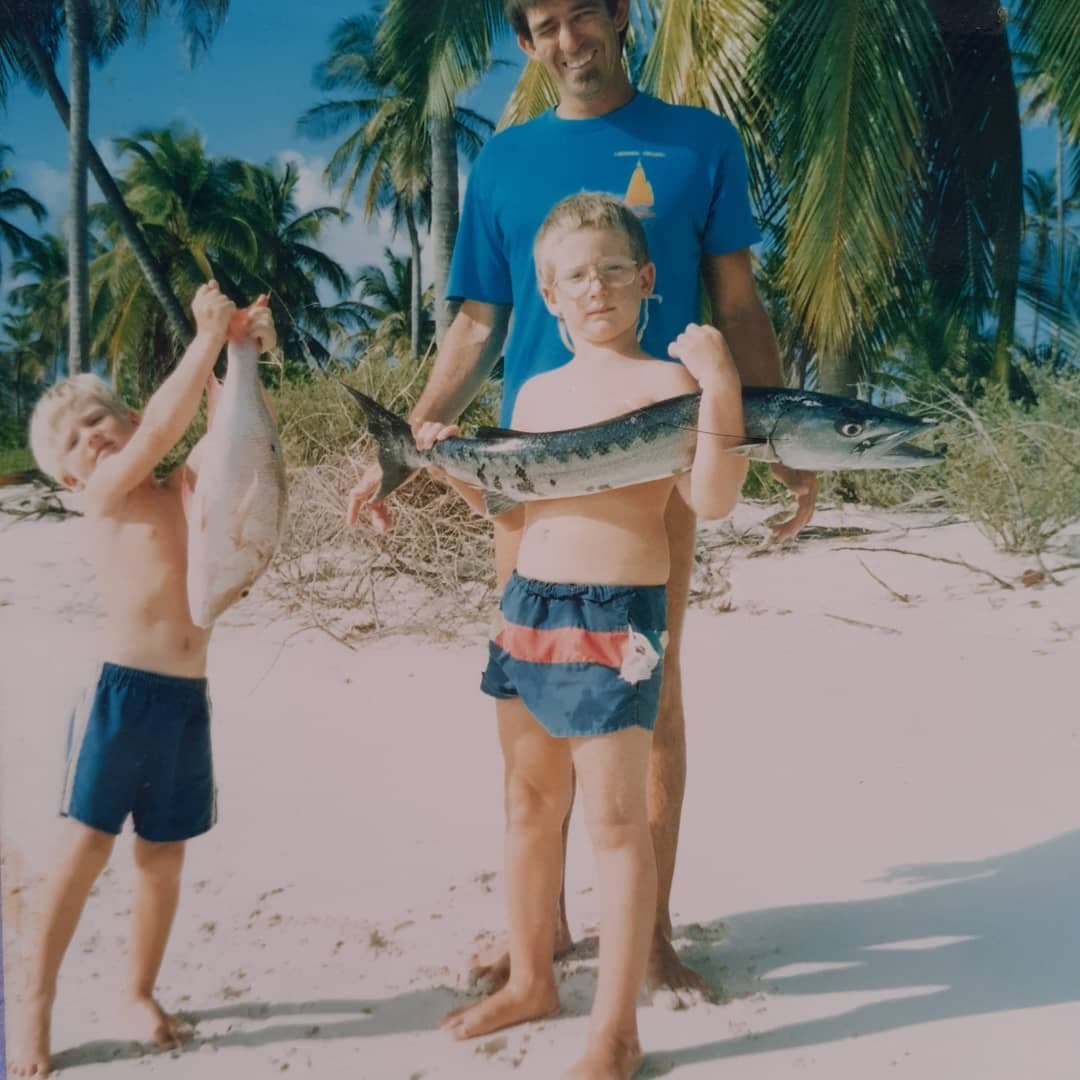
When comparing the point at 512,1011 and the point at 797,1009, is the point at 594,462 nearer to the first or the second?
the point at 512,1011

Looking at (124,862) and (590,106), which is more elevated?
(590,106)

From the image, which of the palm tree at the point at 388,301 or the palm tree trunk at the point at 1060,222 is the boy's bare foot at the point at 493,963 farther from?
the palm tree trunk at the point at 1060,222

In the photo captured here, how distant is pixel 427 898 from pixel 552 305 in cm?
106

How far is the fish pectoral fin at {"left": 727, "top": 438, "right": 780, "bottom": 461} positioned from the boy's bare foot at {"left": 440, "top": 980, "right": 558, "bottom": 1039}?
86cm

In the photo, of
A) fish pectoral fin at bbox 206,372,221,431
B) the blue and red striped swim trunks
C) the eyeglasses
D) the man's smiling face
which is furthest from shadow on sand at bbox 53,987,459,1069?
the man's smiling face

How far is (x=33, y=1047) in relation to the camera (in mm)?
1382

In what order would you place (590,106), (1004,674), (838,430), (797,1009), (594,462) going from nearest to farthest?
(838,430) < (594,462) < (590,106) < (797,1009) < (1004,674)

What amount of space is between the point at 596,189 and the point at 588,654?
647 mm

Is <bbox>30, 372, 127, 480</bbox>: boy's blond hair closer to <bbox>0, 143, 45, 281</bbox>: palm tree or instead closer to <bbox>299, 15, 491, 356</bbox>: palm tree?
<bbox>0, 143, 45, 281</bbox>: palm tree

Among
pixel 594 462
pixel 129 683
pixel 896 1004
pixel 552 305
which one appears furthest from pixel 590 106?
pixel 896 1004

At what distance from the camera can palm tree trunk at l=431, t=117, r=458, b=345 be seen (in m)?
1.63

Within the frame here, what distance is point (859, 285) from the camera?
1.72m

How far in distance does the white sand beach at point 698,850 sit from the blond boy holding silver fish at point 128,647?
97mm

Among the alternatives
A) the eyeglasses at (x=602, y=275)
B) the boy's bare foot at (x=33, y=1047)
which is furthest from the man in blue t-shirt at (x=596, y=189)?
the boy's bare foot at (x=33, y=1047)
